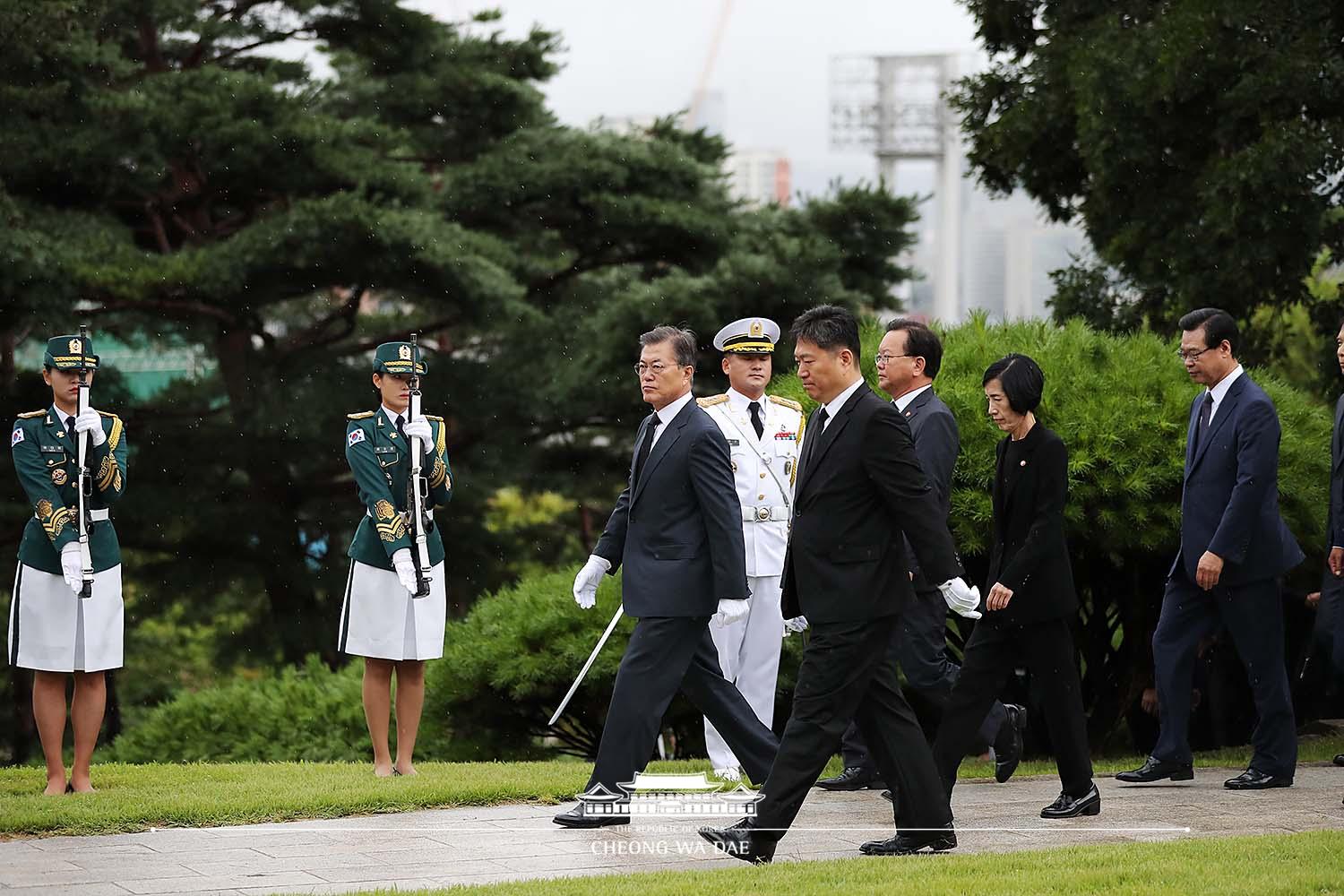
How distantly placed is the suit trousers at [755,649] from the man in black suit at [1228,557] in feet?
5.81

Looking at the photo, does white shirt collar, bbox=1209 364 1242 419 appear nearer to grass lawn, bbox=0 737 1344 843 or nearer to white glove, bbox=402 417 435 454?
grass lawn, bbox=0 737 1344 843

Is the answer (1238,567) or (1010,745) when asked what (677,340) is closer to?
(1010,745)

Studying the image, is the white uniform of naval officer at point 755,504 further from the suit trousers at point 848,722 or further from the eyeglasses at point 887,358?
the suit trousers at point 848,722

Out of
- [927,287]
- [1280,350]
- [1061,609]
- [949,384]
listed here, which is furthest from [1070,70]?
[927,287]

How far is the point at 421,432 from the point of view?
8.29m

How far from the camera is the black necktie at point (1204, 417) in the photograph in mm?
7725

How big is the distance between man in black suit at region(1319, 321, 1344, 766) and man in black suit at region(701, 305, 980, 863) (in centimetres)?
268

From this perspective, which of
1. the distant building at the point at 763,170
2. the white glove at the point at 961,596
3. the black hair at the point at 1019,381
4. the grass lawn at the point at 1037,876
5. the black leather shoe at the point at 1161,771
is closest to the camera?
the grass lawn at the point at 1037,876

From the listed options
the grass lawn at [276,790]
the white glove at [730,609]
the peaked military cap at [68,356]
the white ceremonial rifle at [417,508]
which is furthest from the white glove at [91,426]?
the white glove at [730,609]

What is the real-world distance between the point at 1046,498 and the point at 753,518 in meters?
1.79

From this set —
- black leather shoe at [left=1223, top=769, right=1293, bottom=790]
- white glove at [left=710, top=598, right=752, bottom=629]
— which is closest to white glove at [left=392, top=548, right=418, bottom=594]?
white glove at [left=710, top=598, right=752, bottom=629]

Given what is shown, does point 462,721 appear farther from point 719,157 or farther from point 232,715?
point 719,157

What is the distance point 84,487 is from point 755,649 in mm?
3243

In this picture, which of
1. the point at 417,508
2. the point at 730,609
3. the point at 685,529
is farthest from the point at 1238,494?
the point at 417,508
